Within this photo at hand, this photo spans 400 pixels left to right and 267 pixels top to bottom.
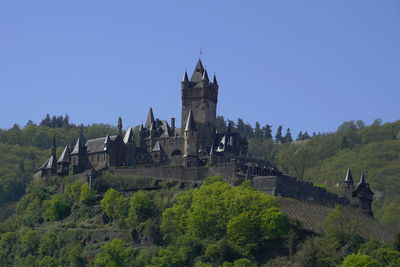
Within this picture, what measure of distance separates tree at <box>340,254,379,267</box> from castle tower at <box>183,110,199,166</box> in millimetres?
25620

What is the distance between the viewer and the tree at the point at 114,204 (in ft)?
299

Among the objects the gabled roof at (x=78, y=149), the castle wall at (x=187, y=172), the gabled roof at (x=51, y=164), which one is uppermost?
the gabled roof at (x=78, y=149)

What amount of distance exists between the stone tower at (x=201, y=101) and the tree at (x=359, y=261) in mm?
29413

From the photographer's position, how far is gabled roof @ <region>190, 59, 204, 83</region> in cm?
10450

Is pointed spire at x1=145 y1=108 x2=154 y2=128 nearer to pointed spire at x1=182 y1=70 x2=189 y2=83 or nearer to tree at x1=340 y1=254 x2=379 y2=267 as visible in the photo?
pointed spire at x1=182 y1=70 x2=189 y2=83

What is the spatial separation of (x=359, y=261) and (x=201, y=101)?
110ft

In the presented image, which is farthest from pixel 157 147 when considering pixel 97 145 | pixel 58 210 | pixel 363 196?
pixel 363 196

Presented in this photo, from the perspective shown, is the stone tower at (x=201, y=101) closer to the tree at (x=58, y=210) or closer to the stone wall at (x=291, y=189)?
the stone wall at (x=291, y=189)

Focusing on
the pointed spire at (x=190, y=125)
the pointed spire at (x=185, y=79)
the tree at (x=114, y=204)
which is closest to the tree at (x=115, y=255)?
the tree at (x=114, y=204)

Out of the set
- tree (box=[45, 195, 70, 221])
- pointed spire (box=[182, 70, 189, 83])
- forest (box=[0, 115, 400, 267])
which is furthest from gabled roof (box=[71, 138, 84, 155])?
pointed spire (box=[182, 70, 189, 83])

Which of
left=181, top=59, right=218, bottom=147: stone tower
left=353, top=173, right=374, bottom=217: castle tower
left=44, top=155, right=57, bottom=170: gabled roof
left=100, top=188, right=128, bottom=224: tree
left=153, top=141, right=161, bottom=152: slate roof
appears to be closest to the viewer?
left=100, top=188, right=128, bottom=224: tree

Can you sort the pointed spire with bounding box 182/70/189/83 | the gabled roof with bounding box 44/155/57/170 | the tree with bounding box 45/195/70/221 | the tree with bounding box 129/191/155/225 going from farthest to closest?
the gabled roof with bounding box 44/155/57/170 → the pointed spire with bounding box 182/70/189/83 → the tree with bounding box 45/195/70/221 → the tree with bounding box 129/191/155/225

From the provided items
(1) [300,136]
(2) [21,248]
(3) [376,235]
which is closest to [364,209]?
(3) [376,235]

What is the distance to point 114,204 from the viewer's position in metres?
92.1
